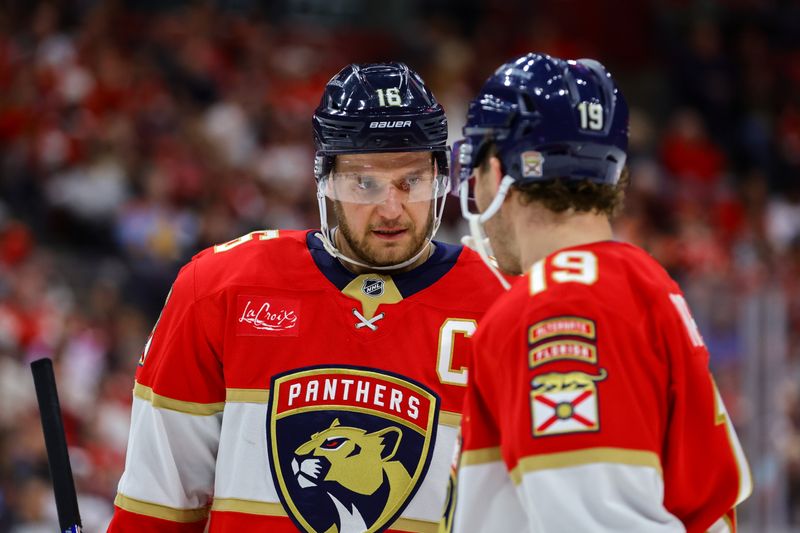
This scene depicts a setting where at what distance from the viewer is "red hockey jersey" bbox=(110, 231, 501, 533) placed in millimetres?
2582

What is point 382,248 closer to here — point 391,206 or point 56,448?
point 391,206

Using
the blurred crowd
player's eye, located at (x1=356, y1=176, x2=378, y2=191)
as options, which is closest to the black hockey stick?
player's eye, located at (x1=356, y1=176, x2=378, y2=191)

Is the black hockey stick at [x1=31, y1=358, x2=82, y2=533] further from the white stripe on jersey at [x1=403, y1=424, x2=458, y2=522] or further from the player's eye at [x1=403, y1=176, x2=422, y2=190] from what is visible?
the player's eye at [x1=403, y1=176, x2=422, y2=190]

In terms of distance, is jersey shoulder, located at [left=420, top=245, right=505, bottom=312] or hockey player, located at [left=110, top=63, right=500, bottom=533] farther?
jersey shoulder, located at [left=420, top=245, right=505, bottom=312]

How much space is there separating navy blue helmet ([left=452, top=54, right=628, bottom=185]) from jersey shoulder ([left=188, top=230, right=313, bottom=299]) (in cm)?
68

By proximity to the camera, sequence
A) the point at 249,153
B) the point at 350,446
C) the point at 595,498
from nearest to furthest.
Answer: the point at 595,498
the point at 350,446
the point at 249,153

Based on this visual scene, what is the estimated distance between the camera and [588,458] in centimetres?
192

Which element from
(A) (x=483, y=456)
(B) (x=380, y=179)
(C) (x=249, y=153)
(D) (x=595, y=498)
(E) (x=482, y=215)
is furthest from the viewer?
(C) (x=249, y=153)

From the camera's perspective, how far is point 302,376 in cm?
260

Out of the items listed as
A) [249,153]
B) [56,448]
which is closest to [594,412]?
[56,448]

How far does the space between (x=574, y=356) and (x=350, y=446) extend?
77 centimetres

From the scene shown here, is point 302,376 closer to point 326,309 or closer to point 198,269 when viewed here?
point 326,309

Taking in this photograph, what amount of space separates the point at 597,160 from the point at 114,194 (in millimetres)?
6138

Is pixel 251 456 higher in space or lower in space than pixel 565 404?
lower
